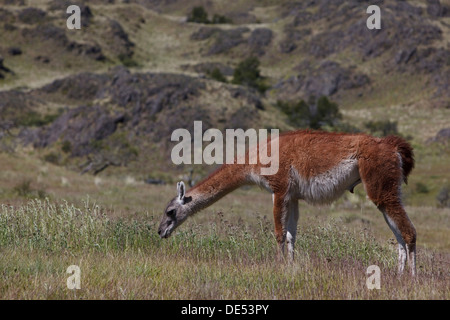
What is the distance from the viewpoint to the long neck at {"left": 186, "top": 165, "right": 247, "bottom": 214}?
8.63 m

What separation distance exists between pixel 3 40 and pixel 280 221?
84.7 metres

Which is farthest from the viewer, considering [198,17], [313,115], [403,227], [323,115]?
[198,17]

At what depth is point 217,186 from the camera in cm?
880

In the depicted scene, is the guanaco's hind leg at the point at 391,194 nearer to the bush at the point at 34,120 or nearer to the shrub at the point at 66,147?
the shrub at the point at 66,147

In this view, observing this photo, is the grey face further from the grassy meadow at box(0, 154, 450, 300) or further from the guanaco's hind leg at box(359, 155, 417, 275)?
the guanaco's hind leg at box(359, 155, 417, 275)

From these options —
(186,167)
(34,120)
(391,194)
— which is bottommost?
(391,194)

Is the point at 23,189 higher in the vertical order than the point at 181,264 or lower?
higher

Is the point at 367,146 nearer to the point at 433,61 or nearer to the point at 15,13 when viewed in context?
the point at 433,61

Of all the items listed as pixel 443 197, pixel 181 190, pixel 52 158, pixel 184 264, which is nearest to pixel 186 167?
pixel 52 158

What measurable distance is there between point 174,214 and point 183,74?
159 feet

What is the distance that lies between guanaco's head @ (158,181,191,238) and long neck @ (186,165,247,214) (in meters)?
0.11

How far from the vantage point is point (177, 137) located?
43.6 metres

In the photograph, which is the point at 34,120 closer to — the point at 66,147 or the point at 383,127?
the point at 66,147

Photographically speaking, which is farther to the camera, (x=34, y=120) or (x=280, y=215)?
(x=34, y=120)
